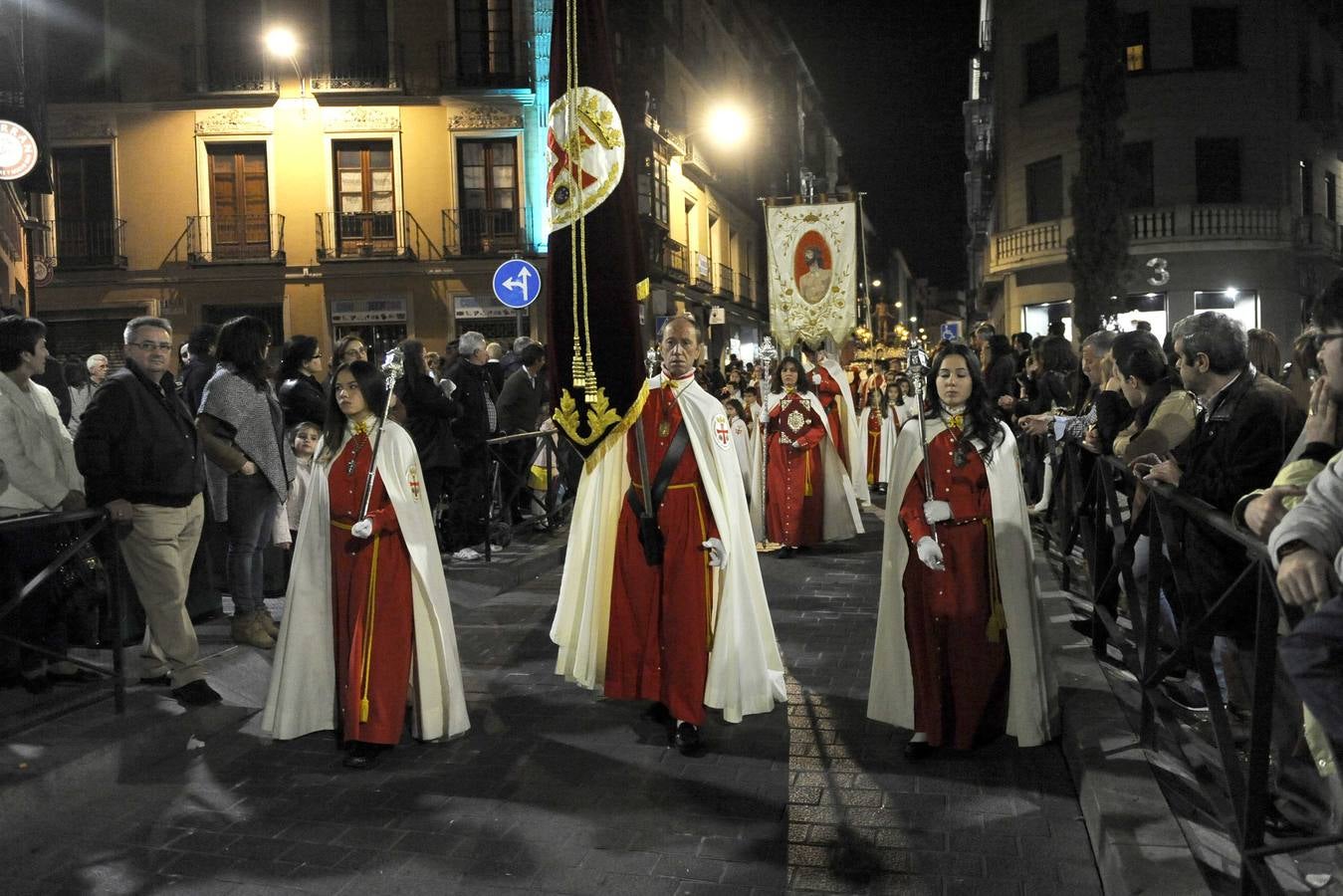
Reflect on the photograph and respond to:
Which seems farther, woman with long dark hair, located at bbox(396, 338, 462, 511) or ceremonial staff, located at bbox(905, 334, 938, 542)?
woman with long dark hair, located at bbox(396, 338, 462, 511)

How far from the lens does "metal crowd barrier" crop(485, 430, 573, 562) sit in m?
10.8

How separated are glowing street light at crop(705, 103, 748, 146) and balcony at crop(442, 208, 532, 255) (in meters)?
12.6

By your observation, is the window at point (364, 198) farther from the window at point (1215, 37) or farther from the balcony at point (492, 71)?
the window at point (1215, 37)

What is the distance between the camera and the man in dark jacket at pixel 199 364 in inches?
297

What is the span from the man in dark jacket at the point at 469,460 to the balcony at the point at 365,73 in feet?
58.5

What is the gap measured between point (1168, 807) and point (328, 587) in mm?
3688

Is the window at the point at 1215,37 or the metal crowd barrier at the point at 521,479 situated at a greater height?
the window at the point at 1215,37

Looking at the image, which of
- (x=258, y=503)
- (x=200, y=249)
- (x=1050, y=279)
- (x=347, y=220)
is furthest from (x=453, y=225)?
(x=258, y=503)

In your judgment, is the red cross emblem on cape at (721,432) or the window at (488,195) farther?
the window at (488,195)

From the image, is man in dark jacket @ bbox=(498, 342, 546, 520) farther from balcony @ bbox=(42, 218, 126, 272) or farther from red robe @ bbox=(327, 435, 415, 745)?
balcony @ bbox=(42, 218, 126, 272)

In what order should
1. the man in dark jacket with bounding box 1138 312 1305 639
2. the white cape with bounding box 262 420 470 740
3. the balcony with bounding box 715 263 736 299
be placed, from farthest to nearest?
the balcony with bounding box 715 263 736 299, the white cape with bounding box 262 420 470 740, the man in dark jacket with bounding box 1138 312 1305 639

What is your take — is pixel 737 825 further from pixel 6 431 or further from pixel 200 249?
pixel 200 249

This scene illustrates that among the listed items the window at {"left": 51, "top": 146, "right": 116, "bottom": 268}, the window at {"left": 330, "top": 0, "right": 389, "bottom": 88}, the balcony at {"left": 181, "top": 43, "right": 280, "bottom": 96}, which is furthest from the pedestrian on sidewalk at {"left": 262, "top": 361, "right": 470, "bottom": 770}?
the window at {"left": 51, "top": 146, "right": 116, "bottom": 268}

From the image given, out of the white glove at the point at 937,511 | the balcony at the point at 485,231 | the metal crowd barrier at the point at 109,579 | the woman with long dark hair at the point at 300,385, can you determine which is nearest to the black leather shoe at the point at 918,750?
the white glove at the point at 937,511
